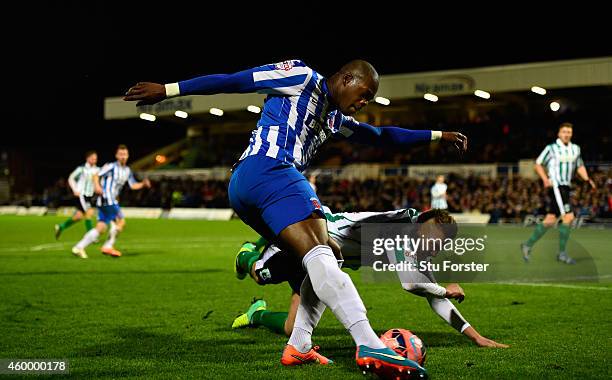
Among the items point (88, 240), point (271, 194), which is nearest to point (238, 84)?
point (271, 194)

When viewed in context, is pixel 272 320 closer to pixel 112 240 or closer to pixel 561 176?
pixel 561 176

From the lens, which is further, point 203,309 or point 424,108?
point 424,108

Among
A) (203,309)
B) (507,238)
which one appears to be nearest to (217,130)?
(507,238)

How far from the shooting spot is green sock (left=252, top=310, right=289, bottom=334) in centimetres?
570

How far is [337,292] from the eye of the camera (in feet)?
12.8

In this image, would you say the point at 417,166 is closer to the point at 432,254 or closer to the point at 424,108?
the point at 424,108

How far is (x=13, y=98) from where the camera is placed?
47.5 metres

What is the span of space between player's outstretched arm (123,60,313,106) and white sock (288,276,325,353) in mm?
1205

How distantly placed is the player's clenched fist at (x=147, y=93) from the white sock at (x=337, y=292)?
1.20 metres

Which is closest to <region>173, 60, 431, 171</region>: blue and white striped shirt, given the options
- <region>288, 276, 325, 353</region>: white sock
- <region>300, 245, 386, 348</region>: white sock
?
<region>300, 245, 386, 348</region>: white sock

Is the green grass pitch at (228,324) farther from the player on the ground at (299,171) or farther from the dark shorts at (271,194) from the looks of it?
the dark shorts at (271,194)

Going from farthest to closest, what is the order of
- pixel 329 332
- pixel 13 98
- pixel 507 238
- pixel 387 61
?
pixel 13 98 < pixel 387 61 < pixel 507 238 < pixel 329 332

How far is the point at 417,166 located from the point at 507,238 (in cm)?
1764

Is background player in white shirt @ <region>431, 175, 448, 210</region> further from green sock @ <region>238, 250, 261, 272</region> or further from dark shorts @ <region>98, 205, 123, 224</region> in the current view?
green sock @ <region>238, 250, 261, 272</region>
